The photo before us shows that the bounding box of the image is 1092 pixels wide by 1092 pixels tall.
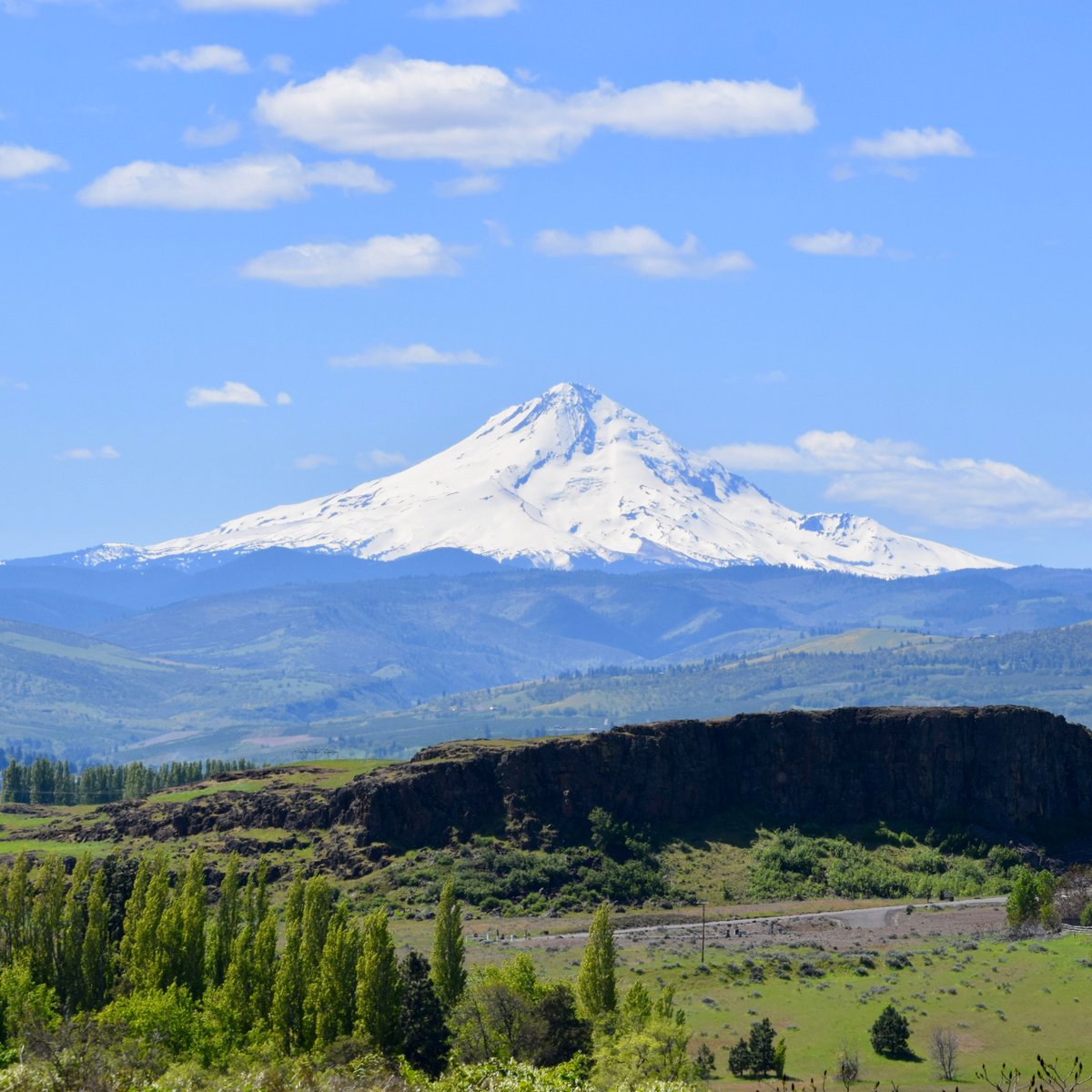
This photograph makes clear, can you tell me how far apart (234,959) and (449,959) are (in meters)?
15.8

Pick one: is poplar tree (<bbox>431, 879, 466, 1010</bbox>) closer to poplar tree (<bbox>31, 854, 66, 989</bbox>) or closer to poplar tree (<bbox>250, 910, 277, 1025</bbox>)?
poplar tree (<bbox>250, 910, 277, 1025</bbox>)

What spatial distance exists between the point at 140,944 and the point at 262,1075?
138 feet

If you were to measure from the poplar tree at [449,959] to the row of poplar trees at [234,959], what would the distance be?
9 cm

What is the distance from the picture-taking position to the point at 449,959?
126 metres

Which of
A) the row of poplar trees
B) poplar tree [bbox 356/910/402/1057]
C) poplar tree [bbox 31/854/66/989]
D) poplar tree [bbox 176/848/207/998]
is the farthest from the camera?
poplar tree [bbox 31/854/66/989]

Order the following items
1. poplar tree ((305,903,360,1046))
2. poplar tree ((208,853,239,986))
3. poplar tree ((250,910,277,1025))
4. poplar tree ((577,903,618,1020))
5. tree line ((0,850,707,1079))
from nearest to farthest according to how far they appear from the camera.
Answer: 1. tree line ((0,850,707,1079))
2. poplar tree ((305,903,360,1046))
3. poplar tree ((250,910,277,1025))
4. poplar tree ((577,903,618,1020))
5. poplar tree ((208,853,239,986))

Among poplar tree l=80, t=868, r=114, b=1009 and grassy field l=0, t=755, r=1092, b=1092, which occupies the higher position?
poplar tree l=80, t=868, r=114, b=1009

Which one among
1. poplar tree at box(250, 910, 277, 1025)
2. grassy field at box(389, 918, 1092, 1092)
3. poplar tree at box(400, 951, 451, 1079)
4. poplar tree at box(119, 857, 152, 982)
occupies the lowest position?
grassy field at box(389, 918, 1092, 1092)

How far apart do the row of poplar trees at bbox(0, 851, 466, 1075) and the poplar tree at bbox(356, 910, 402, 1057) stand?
0.08 m

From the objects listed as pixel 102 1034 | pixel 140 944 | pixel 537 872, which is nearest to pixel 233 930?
pixel 140 944

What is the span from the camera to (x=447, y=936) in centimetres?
12694

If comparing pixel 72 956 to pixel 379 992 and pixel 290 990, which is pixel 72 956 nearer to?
pixel 290 990

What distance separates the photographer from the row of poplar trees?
11262cm

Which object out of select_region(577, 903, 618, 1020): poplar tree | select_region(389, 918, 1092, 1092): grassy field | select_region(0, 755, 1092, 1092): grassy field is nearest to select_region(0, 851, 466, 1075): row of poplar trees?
select_region(577, 903, 618, 1020): poplar tree
